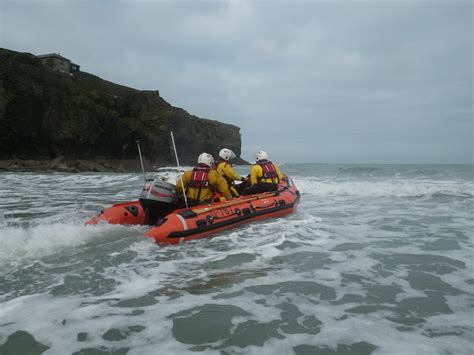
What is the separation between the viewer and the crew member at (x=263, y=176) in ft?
28.2

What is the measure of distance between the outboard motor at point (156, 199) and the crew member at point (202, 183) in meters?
0.32

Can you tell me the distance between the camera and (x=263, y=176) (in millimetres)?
8602

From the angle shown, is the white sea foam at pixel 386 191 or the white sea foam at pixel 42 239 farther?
the white sea foam at pixel 386 191

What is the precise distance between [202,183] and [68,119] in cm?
2782

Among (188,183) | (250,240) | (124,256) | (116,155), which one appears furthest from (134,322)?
(116,155)

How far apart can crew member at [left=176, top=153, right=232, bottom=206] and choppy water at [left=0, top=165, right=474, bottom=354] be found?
101cm

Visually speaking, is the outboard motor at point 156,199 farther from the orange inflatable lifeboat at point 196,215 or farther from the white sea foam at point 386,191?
the white sea foam at point 386,191

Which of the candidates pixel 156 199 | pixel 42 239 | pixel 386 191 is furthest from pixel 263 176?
pixel 386 191

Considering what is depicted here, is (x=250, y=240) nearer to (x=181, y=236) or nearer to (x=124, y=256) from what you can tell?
(x=181, y=236)

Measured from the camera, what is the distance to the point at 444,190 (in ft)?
45.3

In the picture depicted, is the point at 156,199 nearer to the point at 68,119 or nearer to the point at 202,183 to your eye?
the point at 202,183

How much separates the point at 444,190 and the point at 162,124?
32.3 meters

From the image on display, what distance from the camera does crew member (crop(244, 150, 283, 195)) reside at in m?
8.61

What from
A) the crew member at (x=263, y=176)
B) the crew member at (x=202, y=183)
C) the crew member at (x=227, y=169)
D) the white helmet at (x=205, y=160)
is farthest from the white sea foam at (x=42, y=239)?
the crew member at (x=263, y=176)
